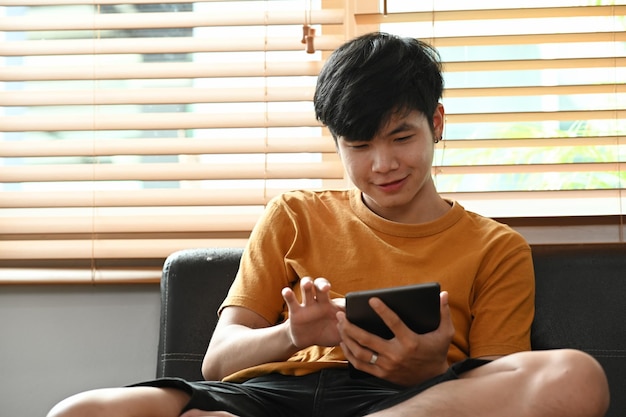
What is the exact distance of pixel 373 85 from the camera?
1735mm

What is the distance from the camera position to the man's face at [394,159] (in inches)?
67.9

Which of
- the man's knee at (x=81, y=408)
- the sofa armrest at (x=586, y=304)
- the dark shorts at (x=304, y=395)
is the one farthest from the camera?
the sofa armrest at (x=586, y=304)

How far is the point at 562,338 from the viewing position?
72.7 inches

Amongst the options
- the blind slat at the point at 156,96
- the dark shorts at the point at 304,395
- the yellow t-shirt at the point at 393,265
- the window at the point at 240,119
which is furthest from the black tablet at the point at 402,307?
the blind slat at the point at 156,96

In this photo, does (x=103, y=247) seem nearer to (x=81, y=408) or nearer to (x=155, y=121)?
(x=155, y=121)

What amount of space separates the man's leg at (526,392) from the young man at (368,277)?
11mm

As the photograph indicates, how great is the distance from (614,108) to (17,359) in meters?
1.67

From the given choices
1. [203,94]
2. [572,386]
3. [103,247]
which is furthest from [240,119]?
[572,386]

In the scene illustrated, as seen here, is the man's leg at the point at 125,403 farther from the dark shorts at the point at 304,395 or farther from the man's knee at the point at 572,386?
the man's knee at the point at 572,386

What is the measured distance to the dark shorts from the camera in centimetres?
154

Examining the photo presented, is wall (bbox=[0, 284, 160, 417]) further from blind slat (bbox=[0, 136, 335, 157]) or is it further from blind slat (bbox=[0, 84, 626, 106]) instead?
blind slat (bbox=[0, 84, 626, 106])

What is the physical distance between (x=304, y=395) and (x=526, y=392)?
430mm

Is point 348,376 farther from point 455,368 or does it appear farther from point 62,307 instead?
point 62,307

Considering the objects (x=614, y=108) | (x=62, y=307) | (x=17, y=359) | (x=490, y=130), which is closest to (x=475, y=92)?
(x=490, y=130)
